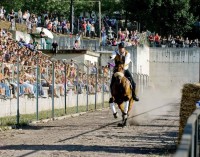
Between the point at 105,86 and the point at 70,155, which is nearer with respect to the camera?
the point at 70,155

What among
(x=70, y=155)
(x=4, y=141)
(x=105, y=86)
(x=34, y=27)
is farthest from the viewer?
(x=34, y=27)

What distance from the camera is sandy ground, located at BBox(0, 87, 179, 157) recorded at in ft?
41.9

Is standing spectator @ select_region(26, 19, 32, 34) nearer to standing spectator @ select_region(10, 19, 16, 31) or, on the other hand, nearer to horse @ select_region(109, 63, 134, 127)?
standing spectator @ select_region(10, 19, 16, 31)

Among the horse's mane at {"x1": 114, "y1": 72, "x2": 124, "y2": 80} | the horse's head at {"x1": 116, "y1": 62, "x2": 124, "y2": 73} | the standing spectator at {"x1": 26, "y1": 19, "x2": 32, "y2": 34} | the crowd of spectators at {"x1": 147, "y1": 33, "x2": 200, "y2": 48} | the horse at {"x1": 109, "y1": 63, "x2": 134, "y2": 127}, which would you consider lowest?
the horse at {"x1": 109, "y1": 63, "x2": 134, "y2": 127}

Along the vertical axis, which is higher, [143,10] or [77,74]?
[143,10]

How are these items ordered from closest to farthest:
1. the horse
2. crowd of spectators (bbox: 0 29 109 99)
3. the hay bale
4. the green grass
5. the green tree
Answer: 1. the hay bale
2. the horse
3. the green grass
4. crowd of spectators (bbox: 0 29 109 99)
5. the green tree

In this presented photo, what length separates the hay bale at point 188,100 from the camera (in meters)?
11.9

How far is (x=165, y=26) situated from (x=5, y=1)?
20.5m

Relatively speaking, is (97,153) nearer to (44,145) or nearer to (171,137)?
(44,145)

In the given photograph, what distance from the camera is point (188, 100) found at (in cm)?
1202

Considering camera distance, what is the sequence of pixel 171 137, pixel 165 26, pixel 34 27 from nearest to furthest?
1. pixel 171 137
2. pixel 34 27
3. pixel 165 26

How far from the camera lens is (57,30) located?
54.2 metres

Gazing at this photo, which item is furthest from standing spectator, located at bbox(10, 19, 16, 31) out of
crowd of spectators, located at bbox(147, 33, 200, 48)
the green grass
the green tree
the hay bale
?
the green tree

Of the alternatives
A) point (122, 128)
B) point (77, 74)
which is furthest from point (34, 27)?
point (122, 128)
